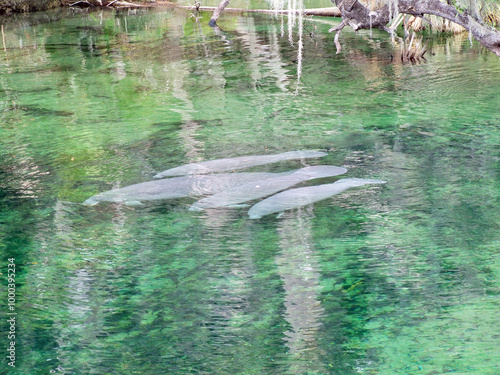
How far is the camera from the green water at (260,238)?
3650mm

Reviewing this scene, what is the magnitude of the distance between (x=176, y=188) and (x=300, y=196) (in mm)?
1228

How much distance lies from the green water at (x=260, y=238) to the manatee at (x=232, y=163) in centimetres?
21

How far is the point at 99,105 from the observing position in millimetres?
9727

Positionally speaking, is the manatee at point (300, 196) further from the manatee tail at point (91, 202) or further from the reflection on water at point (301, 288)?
the manatee tail at point (91, 202)

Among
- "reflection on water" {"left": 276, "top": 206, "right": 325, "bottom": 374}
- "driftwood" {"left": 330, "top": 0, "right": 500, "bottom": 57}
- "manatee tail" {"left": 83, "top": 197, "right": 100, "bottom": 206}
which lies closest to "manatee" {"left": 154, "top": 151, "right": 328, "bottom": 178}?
"manatee tail" {"left": 83, "top": 197, "right": 100, "bottom": 206}

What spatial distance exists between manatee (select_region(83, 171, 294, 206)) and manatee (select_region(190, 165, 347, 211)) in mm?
92

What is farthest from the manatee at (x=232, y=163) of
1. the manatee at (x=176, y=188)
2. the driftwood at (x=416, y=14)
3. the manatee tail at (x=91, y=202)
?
the driftwood at (x=416, y=14)

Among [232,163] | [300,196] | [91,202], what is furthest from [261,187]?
[91,202]

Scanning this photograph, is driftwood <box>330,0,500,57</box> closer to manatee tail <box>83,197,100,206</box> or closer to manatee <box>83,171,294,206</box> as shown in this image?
manatee <box>83,171,294,206</box>

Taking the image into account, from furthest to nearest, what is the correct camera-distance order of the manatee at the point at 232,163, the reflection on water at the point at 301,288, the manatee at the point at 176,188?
the manatee at the point at 232,163
the manatee at the point at 176,188
the reflection on water at the point at 301,288

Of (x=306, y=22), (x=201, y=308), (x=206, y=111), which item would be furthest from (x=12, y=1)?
(x=201, y=308)

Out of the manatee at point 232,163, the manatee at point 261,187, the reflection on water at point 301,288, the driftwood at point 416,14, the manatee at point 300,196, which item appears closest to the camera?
the reflection on water at point 301,288

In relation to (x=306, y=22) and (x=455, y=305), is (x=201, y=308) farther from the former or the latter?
(x=306, y=22)

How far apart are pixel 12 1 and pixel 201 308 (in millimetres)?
25070
